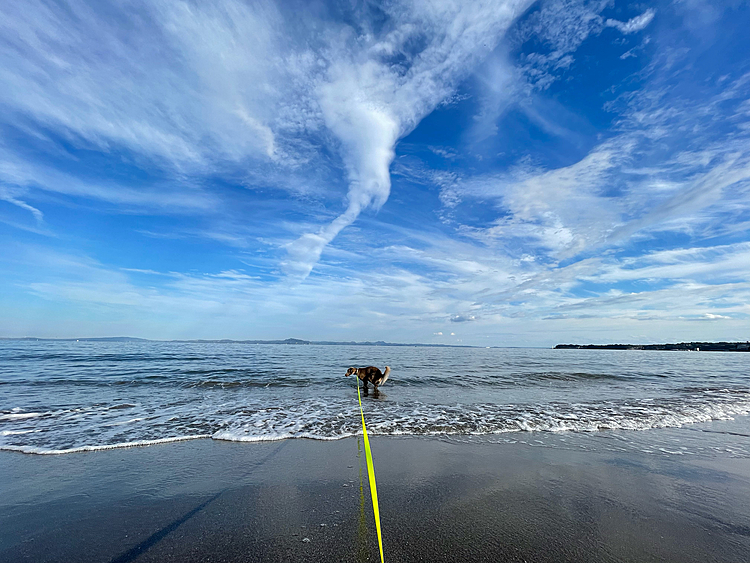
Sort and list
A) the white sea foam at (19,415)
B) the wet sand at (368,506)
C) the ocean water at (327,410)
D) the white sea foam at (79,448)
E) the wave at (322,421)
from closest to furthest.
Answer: the wet sand at (368,506) < the white sea foam at (79,448) < the wave at (322,421) < the ocean water at (327,410) < the white sea foam at (19,415)

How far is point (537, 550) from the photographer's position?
3.25 metres

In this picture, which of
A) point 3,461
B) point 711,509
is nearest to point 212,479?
point 3,461

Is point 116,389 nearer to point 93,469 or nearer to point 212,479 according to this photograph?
point 93,469

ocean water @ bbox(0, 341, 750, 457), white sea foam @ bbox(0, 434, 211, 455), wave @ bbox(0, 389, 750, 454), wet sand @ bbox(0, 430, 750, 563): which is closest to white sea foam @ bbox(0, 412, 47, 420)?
ocean water @ bbox(0, 341, 750, 457)

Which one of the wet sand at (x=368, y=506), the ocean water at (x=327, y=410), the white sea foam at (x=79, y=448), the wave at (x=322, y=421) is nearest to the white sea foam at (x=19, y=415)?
the ocean water at (x=327, y=410)

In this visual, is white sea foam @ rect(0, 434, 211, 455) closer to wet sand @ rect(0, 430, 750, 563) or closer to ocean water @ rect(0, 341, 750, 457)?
ocean water @ rect(0, 341, 750, 457)

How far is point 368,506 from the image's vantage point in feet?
13.5

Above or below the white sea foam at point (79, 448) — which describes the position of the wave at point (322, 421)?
above

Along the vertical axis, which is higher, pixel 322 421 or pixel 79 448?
pixel 322 421

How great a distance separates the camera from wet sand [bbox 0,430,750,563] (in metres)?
3.28

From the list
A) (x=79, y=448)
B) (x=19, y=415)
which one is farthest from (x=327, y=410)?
(x=19, y=415)

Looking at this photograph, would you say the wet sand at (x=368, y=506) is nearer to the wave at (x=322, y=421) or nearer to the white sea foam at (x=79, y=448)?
the white sea foam at (x=79, y=448)

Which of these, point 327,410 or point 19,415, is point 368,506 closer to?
point 327,410

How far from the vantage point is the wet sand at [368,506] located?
3281 mm
